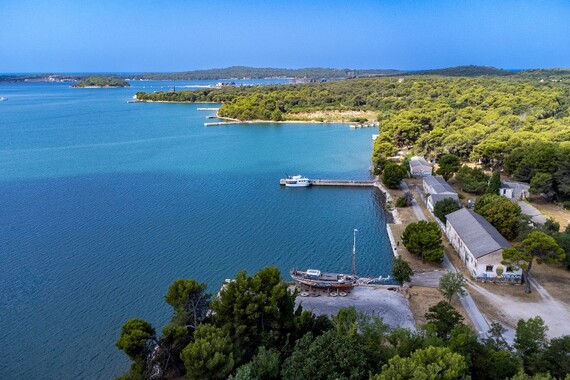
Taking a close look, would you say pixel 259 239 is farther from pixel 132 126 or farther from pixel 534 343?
pixel 132 126

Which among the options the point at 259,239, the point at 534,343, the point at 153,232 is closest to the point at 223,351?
the point at 534,343

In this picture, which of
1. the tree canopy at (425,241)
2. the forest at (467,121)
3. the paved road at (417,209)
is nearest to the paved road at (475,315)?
the tree canopy at (425,241)

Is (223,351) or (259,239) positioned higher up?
(223,351)

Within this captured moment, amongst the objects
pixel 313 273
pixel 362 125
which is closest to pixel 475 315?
pixel 313 273

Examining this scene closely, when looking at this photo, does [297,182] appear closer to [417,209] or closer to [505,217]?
[417,209]

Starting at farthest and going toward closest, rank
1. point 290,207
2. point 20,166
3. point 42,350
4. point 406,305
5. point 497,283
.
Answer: point 20,166 < point 290,207 < point 497,283 < point 406,305 < point 42,350

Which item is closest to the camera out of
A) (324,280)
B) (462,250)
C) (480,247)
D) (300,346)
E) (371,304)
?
(300,346)

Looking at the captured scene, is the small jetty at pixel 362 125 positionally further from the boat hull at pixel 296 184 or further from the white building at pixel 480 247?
the white building at pixel 480 247
